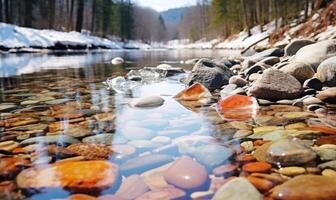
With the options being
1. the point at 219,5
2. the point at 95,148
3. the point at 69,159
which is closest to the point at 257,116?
the point at 95,148

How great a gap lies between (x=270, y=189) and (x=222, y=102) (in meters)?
1.82

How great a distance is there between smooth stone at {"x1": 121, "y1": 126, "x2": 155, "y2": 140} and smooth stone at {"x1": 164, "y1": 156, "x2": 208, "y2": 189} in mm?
579

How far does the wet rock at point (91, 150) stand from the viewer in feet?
6.33

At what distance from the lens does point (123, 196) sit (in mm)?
1444

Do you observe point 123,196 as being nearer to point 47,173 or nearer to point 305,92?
point 47,173

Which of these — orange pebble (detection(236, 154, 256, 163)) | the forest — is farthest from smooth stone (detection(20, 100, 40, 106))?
the forest

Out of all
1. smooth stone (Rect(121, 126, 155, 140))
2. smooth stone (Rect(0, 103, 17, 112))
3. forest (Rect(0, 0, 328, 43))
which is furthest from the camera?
forest (Rect(0, 0, 328, 43))

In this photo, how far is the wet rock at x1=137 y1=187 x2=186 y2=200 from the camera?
1.43 meters

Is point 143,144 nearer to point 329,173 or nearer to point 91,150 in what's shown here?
point 91,150

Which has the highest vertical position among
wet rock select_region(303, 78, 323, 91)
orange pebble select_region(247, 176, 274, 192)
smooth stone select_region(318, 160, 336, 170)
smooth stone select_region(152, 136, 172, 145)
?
wet rock select_region(303, 78, 323, 91)

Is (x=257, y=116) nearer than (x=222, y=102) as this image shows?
Yes

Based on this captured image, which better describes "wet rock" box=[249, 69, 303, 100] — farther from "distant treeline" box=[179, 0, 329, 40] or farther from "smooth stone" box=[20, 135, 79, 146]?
"distant treeline" box=[179, 0, 329, 40]

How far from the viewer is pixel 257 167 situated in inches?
66.7

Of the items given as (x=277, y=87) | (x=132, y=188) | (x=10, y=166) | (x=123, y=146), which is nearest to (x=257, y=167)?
(x=132, y=188)
